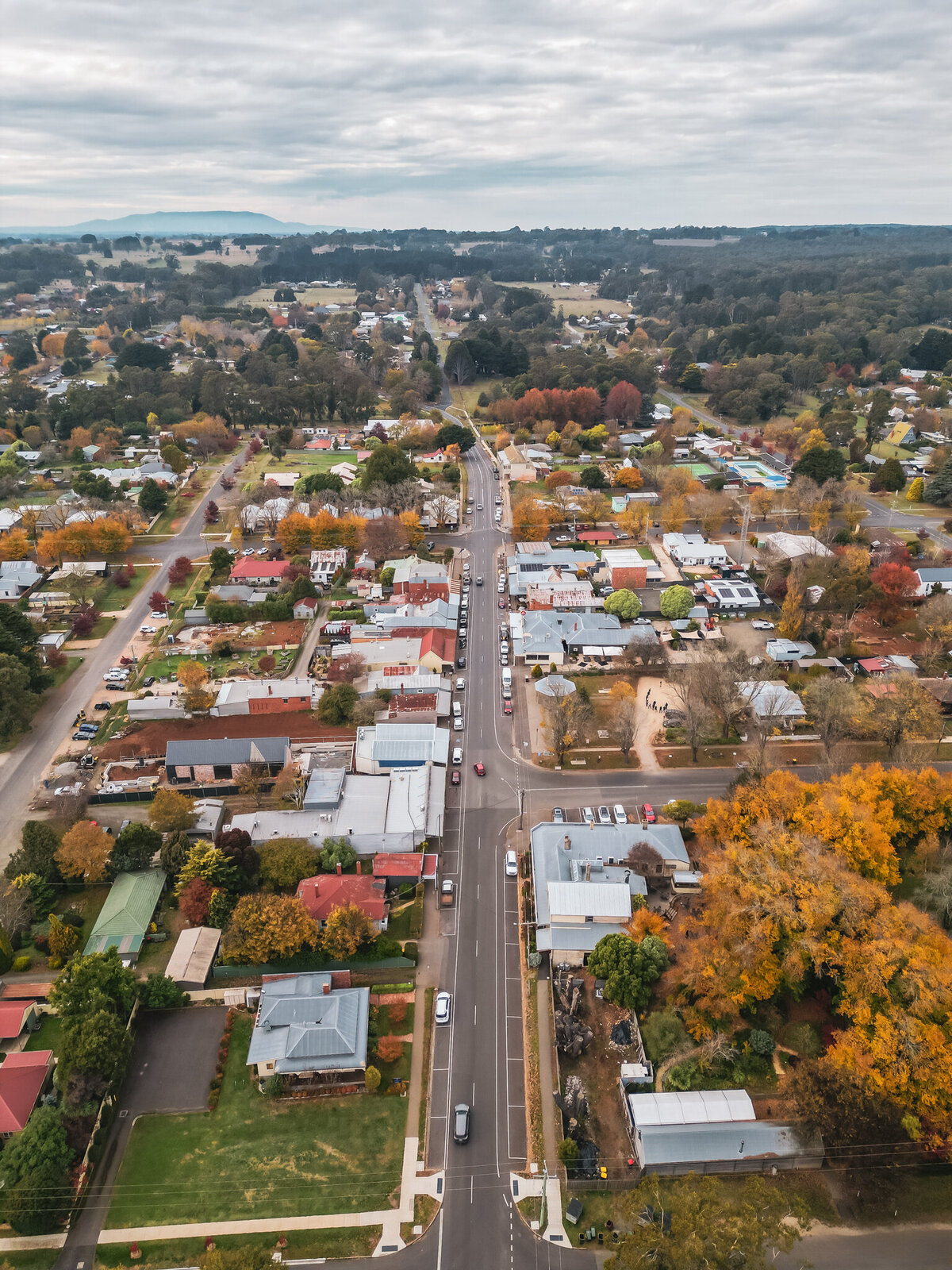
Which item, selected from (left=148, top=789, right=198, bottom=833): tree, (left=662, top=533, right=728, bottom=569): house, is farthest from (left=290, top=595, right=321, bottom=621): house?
(left=662, top=533, right=728, bottom=569): house

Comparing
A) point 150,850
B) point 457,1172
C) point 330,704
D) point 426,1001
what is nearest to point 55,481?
point 330,704

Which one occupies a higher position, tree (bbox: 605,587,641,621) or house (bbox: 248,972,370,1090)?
tree (bbox: 605,587,641,621)

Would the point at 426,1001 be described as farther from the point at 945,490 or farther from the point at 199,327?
the point at 199,327

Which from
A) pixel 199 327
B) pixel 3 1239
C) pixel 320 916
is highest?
pixel 199 327

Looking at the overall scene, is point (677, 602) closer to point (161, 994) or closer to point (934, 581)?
point (934, 581)

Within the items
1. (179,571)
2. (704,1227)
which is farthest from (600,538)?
(704,1227)

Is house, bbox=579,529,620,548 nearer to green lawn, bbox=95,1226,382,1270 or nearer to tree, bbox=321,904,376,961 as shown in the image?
tree, bbox=321,904,376,961

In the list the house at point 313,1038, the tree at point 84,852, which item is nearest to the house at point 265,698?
the tree at point 84,852
